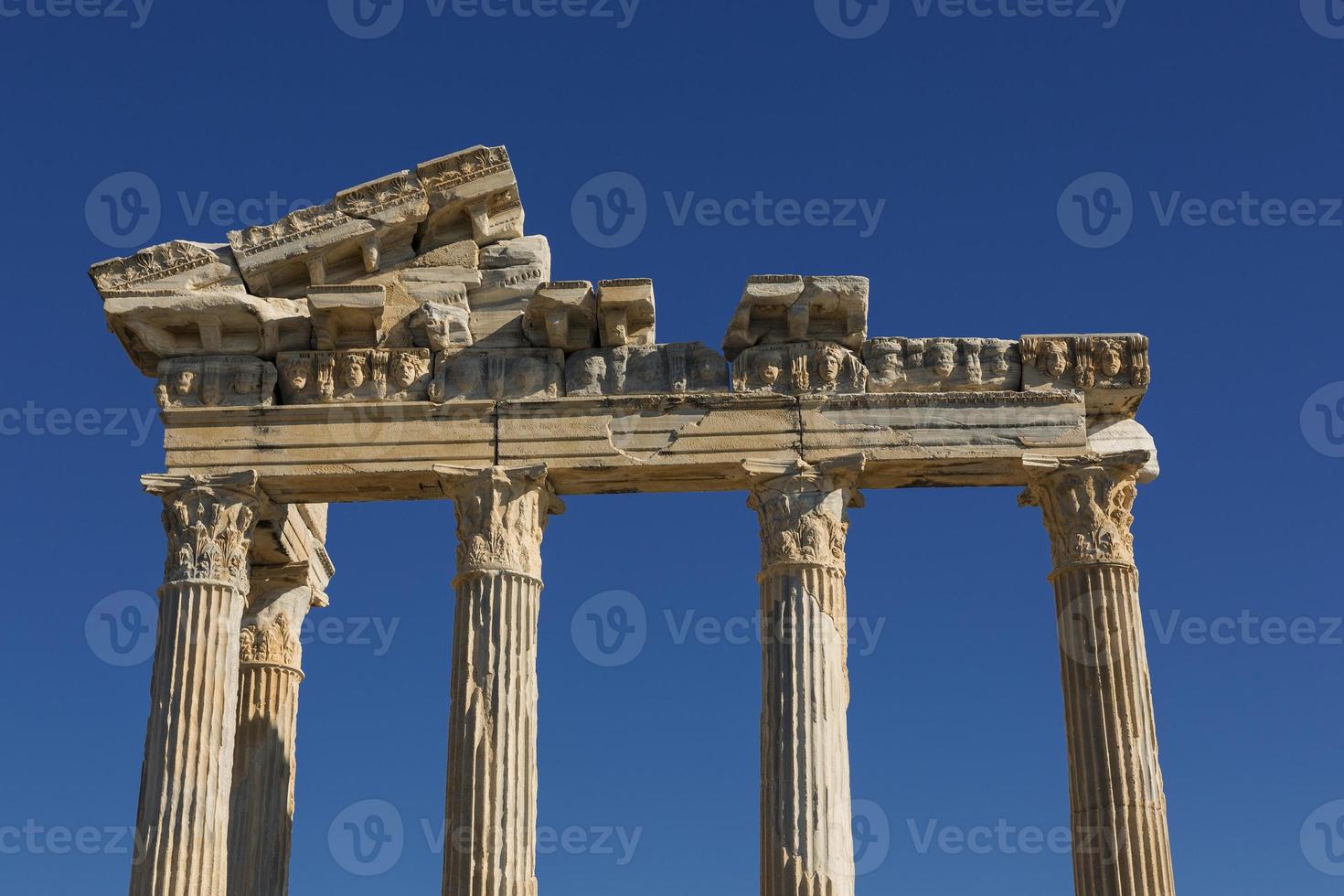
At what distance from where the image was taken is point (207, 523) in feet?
89.0

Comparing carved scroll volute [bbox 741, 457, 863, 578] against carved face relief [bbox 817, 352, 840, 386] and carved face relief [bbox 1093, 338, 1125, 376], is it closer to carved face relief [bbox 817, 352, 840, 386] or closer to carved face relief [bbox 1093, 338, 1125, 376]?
carved face relief [bbox 817, 352, 840, 386]

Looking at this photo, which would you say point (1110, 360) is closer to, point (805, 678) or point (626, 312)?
point (805, 678)

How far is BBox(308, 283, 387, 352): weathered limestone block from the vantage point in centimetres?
2762

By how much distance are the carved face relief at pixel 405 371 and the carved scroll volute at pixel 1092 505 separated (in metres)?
9.24

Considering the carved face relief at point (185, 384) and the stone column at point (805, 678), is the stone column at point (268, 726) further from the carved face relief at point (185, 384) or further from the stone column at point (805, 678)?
the stone column at point (805, 678)

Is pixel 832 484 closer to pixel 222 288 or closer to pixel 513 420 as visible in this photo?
pixel 513 420

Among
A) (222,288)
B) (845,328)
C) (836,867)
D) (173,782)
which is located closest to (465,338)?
(222,288)

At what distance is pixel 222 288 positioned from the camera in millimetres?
28000

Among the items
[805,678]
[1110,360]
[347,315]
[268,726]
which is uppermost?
[347,315]

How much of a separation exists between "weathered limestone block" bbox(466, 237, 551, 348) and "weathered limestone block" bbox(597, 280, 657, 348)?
130cm

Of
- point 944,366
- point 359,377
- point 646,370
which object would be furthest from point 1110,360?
point 359,377

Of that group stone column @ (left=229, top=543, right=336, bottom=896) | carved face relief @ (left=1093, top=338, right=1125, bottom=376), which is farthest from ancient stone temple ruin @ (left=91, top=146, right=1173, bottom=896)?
stone column @ (left=229, top=543, right=336, bottom=896)

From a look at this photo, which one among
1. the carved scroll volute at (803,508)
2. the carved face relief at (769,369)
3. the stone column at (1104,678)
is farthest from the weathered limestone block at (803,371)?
the stone column at (1104,678)

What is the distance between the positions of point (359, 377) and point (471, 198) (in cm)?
332
